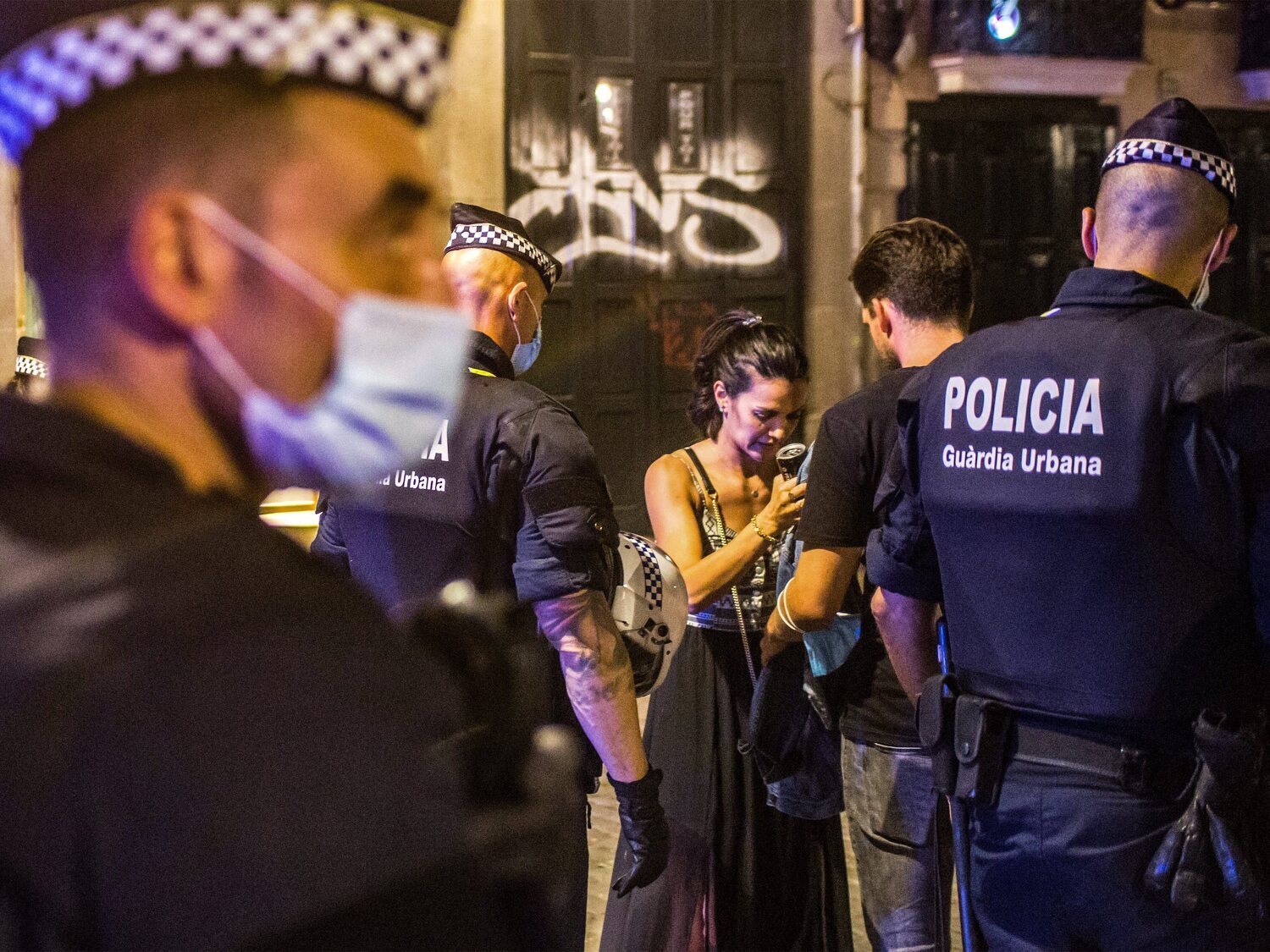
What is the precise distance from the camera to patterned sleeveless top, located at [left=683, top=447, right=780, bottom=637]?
12.3 feet

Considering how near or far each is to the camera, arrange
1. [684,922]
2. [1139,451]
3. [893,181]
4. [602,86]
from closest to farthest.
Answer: [1139,451]
[684,922]
[602,86]
[893,181]

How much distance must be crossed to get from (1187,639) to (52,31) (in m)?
2.03

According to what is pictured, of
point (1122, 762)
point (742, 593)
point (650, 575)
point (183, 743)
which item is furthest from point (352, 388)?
point (742, 593)

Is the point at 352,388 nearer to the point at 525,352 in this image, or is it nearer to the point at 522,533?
→ the point at 522,533

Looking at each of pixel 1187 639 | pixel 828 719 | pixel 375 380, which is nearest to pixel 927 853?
pixel 828 719

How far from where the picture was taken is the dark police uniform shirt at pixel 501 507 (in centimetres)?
283

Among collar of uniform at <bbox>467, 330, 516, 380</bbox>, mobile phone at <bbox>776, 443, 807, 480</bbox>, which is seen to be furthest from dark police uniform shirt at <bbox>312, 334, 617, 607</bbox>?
mobile phone at <bbox>776, 443, 807, 480</bbox>

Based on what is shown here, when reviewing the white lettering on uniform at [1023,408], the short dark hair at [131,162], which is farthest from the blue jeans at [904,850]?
the short dark hair at [131,162]

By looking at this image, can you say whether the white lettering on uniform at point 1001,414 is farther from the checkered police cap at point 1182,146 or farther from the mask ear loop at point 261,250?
the mask ear loop at point 261,250

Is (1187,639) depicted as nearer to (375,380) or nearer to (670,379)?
(375,380)

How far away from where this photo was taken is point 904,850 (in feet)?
11.1

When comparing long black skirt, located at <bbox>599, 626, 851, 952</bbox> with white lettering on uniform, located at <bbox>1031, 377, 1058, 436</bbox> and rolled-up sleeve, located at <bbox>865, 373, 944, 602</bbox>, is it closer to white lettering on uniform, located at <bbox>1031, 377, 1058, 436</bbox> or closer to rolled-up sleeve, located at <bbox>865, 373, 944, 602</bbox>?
rolled-up sleeve, located at <bbox>865, 373, 944, 602</bbox>

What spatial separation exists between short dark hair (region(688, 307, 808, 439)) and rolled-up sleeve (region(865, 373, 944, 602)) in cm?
96

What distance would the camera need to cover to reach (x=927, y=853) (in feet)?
11.1
